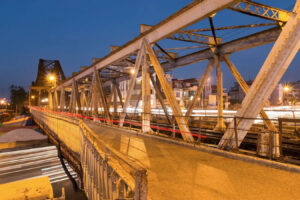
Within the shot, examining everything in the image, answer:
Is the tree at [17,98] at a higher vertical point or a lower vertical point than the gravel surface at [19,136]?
higher

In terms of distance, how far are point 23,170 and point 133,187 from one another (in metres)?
13.3

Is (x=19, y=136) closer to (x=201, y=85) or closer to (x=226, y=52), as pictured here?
(x=201, y=85)

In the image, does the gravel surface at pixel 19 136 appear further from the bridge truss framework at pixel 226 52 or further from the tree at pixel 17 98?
the tree at pixel 17 98

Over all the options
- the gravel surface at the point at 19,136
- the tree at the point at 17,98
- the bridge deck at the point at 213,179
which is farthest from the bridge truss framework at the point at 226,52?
the tree at the point at 17,98

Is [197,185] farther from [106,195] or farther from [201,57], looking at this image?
[201,57]

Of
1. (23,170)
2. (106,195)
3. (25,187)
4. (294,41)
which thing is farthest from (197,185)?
(23,170)

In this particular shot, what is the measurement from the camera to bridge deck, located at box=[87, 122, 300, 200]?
389 centimetres

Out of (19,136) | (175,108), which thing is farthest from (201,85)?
(19,136)

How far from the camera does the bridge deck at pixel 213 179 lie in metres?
3.89

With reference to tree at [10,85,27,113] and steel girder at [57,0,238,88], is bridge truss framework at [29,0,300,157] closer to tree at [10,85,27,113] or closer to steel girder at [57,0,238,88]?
steel girder at [57,0,238,88]

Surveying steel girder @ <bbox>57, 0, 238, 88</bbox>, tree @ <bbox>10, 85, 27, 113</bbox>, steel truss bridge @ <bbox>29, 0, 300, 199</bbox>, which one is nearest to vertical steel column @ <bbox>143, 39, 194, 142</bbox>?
steel truss bridge @ <bbox>29, 0, 300, 199</bbox>

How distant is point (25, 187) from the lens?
5848mm

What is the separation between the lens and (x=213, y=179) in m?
4.66

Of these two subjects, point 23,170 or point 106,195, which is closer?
point 106,195
